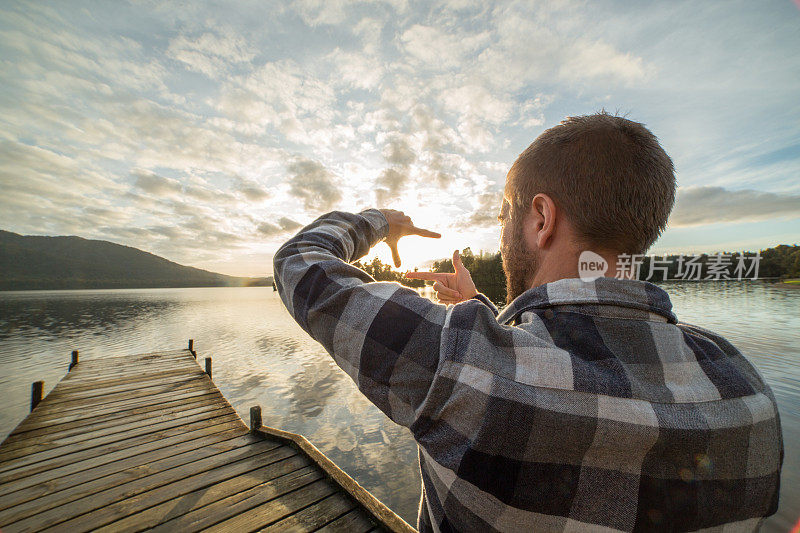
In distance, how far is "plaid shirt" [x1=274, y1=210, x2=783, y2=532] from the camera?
881mm

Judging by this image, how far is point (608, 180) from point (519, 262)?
1.61 feet

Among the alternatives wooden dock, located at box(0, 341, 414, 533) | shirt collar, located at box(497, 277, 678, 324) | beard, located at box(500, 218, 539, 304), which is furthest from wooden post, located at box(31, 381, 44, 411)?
shirt collar, located at box(497, 277, 678, 324)

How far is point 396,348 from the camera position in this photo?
0.98 metres

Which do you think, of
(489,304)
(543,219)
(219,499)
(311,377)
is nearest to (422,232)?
(489,304)

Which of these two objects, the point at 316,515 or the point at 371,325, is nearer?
the point at 371,325

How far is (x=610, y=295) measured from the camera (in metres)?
1.05

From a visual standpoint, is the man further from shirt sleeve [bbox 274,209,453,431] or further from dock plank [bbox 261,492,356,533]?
dock plank [bbox 261,492,356,533]

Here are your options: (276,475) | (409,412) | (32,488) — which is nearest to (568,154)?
(409,412)

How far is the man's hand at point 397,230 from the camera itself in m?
2.01

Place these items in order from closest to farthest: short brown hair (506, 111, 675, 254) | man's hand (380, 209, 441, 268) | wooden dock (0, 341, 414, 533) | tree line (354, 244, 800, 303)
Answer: short brown hair (506, 111, 675, 254), man's hand (380, 209, 441, 268), wooden dock (0, 341, 414, 533), tree line (354, 244, 800, 303)

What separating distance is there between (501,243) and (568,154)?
1.60ft

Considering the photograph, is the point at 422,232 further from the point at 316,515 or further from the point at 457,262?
the point at 316,515

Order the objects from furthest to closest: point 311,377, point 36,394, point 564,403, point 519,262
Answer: point 311,377
point 36,394
point 519,262
point 564,403

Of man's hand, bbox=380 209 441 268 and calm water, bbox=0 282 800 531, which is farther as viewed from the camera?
calm water, bbox=0 282 800 531
